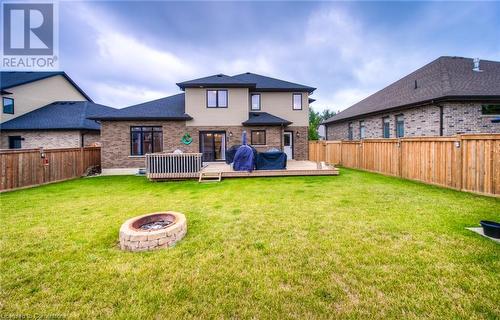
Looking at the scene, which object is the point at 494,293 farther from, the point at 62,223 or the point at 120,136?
the point at 120,136

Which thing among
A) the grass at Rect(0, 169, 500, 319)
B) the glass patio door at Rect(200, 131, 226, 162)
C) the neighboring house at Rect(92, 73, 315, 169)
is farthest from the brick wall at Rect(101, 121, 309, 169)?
the grass at Rect(0, 169, 500, 319)

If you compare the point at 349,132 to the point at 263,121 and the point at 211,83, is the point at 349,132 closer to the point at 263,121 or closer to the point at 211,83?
the point at 263,121

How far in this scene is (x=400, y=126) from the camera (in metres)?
13.3

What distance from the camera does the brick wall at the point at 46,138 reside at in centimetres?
1473

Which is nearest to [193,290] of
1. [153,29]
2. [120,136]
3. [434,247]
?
[434,247]

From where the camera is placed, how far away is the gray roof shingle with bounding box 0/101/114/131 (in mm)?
14727

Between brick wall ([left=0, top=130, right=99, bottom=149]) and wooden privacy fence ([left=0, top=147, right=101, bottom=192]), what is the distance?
12.0ft

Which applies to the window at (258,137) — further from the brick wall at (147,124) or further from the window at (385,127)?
the window at (385,127)

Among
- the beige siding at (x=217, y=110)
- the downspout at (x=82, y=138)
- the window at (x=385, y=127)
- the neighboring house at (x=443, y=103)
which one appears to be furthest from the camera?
the downspout at (x=82, y=138)

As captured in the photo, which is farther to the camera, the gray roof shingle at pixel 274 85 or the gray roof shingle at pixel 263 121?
the gray roof shingle at pixel 274 85

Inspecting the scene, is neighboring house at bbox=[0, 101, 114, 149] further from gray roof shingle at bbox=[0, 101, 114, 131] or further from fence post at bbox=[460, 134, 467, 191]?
fence post at bbox=[460, 134, 467, 191]

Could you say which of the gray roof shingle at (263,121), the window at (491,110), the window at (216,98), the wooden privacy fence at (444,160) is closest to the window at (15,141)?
the window at (216,98)

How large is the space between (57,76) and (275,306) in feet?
85.8

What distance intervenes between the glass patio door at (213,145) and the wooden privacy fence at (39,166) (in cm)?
684
